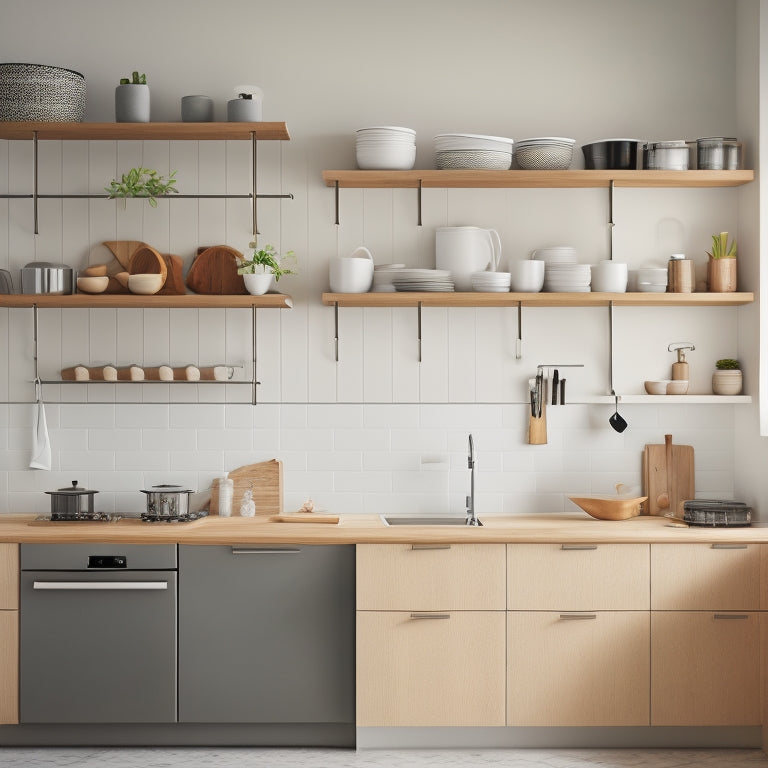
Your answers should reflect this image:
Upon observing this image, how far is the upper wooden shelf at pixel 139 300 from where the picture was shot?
13.0 ft

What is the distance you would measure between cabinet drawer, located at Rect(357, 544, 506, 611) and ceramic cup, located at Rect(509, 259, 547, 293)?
1133mm

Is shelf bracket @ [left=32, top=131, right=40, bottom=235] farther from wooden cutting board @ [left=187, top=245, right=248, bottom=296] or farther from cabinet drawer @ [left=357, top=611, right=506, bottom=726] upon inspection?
cabinet drawer @ [left=357, top=611, right=506, bottom=726]

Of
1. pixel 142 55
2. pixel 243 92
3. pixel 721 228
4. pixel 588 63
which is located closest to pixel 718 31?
pixel 588 63

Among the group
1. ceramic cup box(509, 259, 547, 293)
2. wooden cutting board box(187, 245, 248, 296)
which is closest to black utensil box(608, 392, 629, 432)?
ceramic cup box(509, 259, 547, 293)

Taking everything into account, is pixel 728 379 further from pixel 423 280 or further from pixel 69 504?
pixel 69 504

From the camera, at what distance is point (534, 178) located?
13.5 ft

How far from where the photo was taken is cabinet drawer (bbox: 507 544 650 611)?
369 cm

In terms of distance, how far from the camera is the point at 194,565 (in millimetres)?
3707

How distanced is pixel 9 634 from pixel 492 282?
7.89 ft

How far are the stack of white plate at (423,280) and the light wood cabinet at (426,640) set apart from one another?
1.11 metres

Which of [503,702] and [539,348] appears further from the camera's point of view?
[539,348]

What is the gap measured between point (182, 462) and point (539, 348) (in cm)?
171

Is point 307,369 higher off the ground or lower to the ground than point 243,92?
lower

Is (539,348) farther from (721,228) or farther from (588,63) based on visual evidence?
(588,63)
